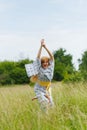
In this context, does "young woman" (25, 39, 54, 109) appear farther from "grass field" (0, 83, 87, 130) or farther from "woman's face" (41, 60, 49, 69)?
"grass field" (0, 83, 87, 130)

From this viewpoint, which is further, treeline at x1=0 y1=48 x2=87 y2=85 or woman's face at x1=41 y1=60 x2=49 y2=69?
treeline at x1=0 y1=48 x2=87 y2=85

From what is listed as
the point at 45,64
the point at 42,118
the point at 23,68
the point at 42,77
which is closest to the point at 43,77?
the point at 42,77

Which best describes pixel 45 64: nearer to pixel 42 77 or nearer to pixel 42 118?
pixel 42 77

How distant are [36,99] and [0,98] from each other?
25.1 inches

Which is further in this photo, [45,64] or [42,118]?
[45,64]

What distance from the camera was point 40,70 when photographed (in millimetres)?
6715

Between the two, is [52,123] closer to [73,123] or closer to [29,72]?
[73,123]

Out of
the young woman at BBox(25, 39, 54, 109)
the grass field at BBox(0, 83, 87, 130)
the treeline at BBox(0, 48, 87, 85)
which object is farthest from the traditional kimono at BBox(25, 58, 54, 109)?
the treeline at BBox(0, 48, 87, 85)

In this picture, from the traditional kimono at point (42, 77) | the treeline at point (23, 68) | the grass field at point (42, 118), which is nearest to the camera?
the grass field at point (42, 118)

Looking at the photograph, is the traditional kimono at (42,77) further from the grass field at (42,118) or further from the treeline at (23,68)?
the treeline at (23,68)

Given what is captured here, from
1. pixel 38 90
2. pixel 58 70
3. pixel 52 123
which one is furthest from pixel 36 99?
pixel 58 70

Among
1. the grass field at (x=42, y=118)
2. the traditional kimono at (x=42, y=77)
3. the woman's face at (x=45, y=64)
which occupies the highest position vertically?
the woman's face at (x=45, y=64)

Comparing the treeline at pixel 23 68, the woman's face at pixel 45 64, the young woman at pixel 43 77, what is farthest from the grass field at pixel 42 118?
the treeline at pixel 23 68

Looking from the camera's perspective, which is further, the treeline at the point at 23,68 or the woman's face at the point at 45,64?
the treeline at the point at 23,68
